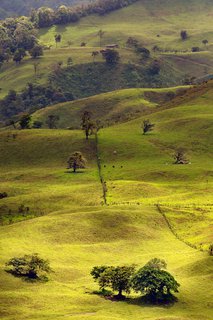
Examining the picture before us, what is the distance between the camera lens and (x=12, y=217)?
129m

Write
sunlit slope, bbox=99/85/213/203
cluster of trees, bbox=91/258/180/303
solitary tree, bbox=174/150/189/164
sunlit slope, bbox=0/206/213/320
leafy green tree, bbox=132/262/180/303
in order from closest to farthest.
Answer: sunlit slope, bbox=0/206/213/320, leafy green tree, bbox=132/262/180/303, cluster of trees, bbox=91/258/180/303, sunlit slope, bbox=99/85/213/203, solitary tree, bbox=174/150/189/164

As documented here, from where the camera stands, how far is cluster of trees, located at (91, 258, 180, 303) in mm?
82688

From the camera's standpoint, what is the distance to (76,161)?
560 ft

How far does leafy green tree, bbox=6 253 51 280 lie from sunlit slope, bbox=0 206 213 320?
1494mm

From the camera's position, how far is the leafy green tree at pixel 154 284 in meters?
82.6

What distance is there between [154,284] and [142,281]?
5.22 feet

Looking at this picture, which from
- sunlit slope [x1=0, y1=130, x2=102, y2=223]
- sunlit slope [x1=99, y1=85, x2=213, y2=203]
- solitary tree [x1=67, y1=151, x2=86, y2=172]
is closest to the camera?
sunlit slope [x1=0, y1=130, x2=102, y2=223]

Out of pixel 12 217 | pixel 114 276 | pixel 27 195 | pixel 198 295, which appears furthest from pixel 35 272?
pixel 27 195

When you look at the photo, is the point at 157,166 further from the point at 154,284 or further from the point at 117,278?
the point at 154,284

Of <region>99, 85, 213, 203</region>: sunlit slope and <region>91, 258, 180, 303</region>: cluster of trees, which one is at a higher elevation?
<region>99, 85, 213, 203</region>: sunlit slope

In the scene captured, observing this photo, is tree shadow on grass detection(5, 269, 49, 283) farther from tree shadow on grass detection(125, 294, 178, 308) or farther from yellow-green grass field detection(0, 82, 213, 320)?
tree shadow on grass detection(125, 294, 178, 308)

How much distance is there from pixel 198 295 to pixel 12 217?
5523 centimetres

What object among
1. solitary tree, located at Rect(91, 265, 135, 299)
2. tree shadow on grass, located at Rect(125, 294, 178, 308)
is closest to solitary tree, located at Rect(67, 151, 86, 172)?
solitary tree, located at Rect(91, 265, 135, 299)

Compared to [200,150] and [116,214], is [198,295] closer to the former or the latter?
[116,214]
